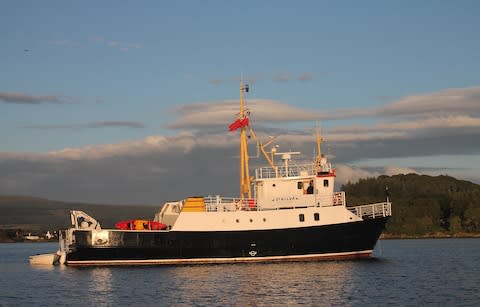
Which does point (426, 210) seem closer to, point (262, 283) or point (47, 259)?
point (47, 259)

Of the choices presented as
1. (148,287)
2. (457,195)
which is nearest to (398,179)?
(457,195)

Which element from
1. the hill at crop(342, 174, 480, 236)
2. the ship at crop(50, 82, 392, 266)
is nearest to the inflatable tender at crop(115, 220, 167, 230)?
the ship at crop(50, 82, 392, 266)

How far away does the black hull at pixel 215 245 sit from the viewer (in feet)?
142

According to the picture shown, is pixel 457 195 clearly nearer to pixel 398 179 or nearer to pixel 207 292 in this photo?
pixel 398 179

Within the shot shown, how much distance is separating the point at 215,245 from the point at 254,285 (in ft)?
31.0

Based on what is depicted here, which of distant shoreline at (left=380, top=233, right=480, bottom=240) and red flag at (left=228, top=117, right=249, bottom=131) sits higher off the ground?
red flag at (left=228, top=117, right=249, bottom=131)

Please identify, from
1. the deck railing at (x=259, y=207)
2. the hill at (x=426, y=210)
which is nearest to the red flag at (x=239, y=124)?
the deck railing at (x=259, y=207)

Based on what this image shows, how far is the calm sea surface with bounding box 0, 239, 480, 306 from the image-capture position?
3030 centimetres

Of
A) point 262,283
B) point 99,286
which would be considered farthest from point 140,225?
point 262,283

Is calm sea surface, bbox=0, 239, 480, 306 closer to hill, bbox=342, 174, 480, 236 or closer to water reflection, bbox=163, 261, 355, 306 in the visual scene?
water reflection, bbox=163, 261, 355, 306

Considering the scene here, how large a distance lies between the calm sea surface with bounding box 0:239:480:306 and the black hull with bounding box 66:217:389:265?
32.7 inches

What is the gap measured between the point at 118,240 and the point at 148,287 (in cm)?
920

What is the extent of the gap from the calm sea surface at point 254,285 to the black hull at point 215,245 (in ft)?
2.73

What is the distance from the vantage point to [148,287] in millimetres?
34688
